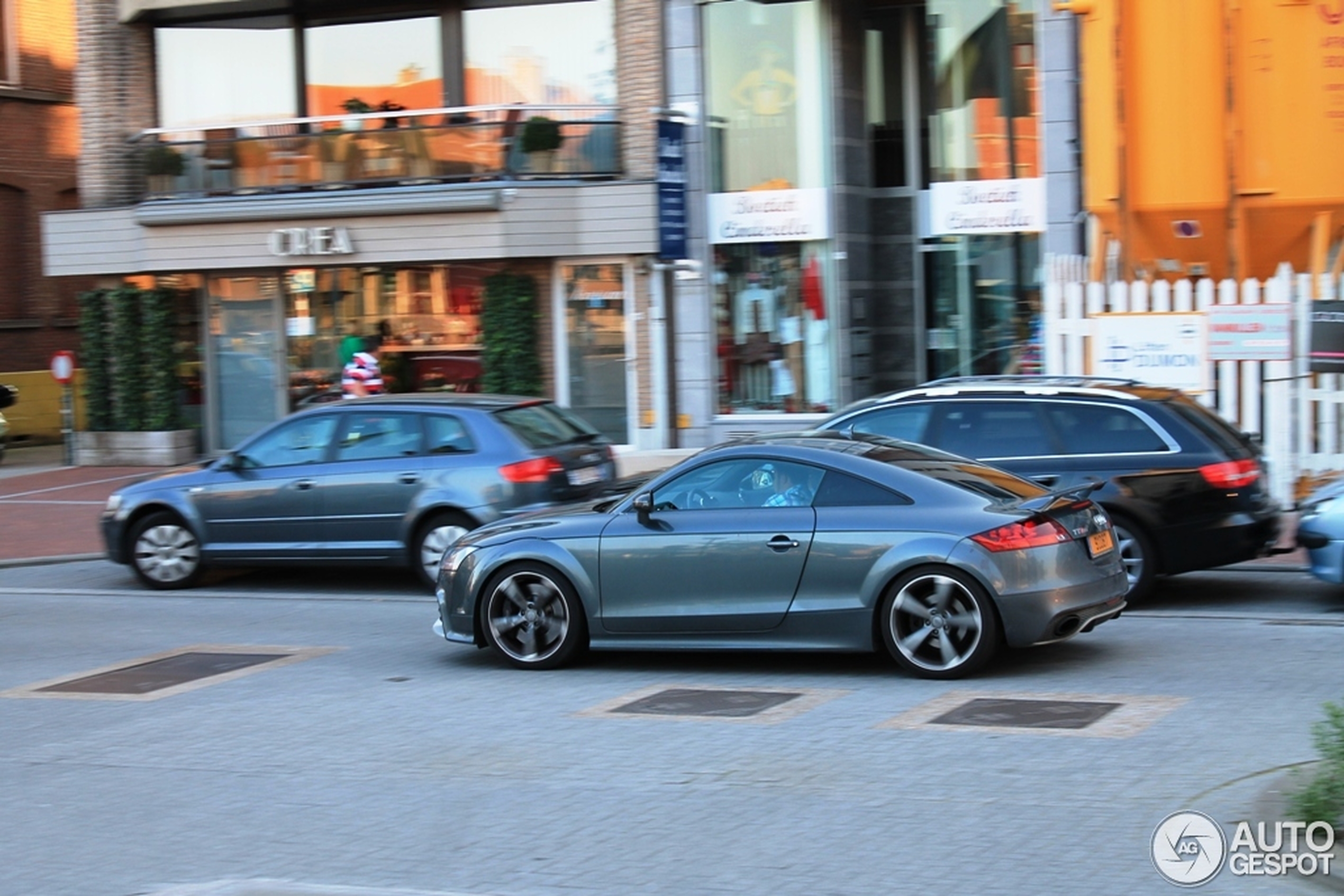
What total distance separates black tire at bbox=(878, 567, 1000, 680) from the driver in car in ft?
2.44

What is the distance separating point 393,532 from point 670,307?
9.24 metres

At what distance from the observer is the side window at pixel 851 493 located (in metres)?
8.93

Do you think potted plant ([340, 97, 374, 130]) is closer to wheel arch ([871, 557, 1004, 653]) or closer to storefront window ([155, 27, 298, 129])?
storefront window ([155, 27, 298, 129])

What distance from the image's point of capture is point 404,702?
29.4 ft

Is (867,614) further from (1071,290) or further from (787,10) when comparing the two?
(787,10)

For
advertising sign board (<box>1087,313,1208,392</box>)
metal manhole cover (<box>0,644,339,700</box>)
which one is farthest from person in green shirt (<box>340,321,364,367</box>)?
metal manhole cover (<box>0,644,339,700</box>)

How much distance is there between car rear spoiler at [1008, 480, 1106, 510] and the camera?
8836 mm

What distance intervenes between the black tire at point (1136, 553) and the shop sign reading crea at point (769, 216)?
10595 mm

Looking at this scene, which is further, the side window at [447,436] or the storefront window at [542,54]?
the storefront window at [542,54]

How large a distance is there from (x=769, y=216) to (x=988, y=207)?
279cm

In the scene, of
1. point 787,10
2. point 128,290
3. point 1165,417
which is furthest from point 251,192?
point 1165,417

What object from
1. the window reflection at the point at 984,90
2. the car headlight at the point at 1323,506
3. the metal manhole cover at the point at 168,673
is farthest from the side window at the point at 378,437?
the window reflection at the point at 984,90

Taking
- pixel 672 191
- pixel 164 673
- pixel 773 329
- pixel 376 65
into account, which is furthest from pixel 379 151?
pixel 164 673

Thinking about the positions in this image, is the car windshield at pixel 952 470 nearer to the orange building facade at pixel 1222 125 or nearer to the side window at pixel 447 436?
the side window at pixel 447 436
